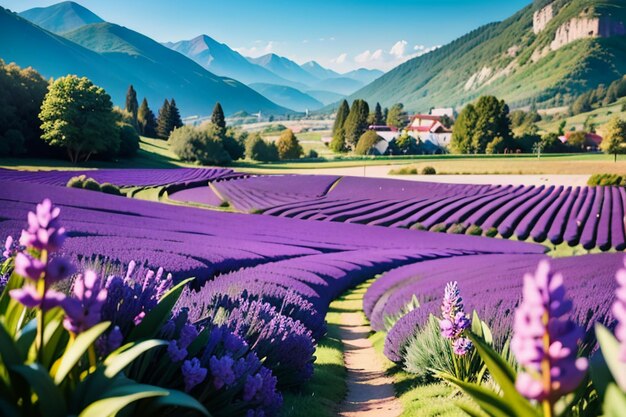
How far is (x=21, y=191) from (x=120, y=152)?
3809 cm

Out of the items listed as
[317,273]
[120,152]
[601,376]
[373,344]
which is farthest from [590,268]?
[120,152]

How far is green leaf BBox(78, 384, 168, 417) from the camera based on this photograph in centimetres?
199

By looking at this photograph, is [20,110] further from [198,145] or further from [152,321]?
[152,321]

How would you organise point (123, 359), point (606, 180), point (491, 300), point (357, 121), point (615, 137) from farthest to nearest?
point (357, 121)
point (615, 137)
point (606, 180)
point (491, 300)
point (123, 359)

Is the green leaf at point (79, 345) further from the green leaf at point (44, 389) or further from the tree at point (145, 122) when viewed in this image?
the tree at point (145, 122)

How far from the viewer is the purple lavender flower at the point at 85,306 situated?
2.07m

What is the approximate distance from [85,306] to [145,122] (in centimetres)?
11348

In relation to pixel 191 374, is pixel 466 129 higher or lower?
higher

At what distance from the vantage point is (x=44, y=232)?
6.40 ft

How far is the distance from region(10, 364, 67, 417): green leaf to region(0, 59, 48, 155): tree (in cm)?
3894

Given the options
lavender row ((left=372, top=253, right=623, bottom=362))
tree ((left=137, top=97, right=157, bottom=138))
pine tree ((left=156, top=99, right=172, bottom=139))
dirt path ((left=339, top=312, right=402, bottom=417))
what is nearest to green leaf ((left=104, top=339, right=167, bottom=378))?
dirt path ((left=339, top=312, right=402, bottom=417))

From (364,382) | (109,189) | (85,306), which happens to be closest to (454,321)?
(364,382)

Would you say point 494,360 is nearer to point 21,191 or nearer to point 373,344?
point 373,344

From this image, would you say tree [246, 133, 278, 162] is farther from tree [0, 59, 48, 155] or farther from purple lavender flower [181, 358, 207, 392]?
purple lavender flower [181, 358, 207, 392]
